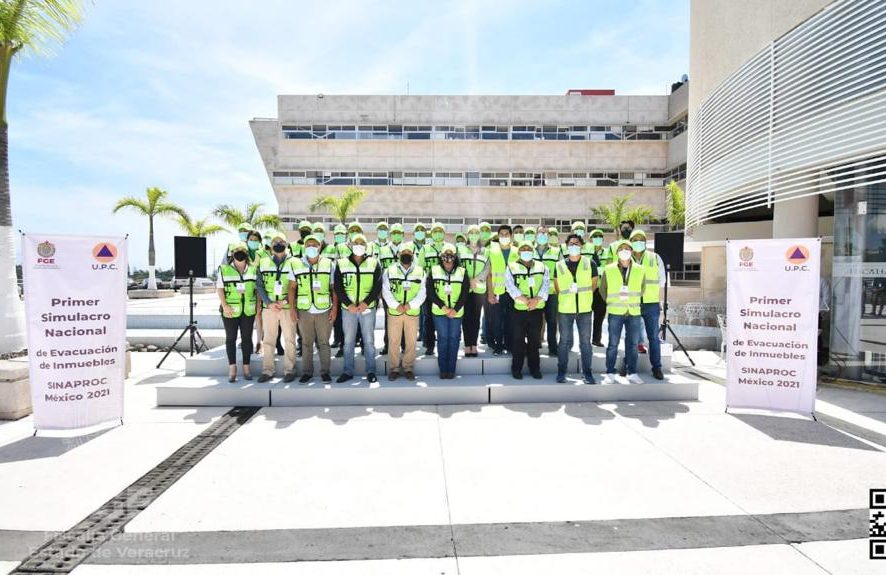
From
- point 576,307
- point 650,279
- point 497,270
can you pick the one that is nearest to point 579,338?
point 576,307

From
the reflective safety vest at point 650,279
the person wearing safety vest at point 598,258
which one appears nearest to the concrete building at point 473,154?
the person wearing safety vest at point 598,258

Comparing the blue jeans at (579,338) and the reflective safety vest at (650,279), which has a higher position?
the reflective safety vest at (650,279)

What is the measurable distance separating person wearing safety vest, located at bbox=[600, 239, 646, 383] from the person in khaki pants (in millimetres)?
2738

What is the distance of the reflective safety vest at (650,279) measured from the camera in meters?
6.74

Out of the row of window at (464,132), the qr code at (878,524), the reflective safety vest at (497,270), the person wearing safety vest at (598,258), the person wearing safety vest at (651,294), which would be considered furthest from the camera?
the row of window at (464,132)

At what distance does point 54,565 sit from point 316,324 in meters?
3.90

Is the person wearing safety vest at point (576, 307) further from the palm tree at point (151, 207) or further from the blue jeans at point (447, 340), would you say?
the palm tree at point (151, 207)

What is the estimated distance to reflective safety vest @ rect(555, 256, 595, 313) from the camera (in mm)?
6641

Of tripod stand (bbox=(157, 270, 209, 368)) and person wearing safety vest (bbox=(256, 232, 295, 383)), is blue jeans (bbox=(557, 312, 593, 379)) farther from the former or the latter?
tripod stand (bbox=(157, 270, 209, 368))

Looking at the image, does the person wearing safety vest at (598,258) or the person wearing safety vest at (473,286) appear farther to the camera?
the person wearing safety vest at (598,258)

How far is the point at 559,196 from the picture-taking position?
35.0m

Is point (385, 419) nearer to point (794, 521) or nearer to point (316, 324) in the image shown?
point (316, 324)

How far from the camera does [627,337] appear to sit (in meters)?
6.84

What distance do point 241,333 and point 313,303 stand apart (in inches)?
45.4
